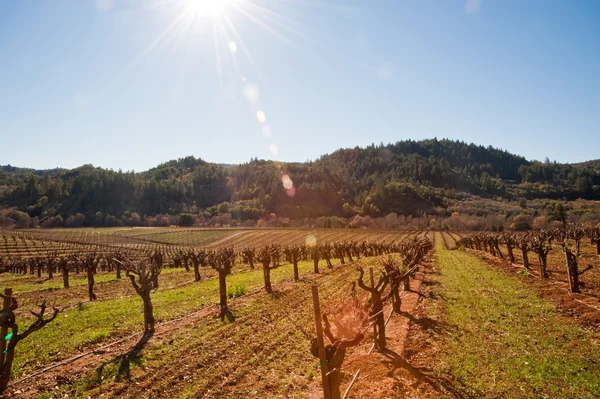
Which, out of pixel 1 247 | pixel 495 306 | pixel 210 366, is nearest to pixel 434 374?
pixel 210 366

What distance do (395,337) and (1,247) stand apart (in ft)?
354

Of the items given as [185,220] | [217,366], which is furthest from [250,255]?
[185,220]

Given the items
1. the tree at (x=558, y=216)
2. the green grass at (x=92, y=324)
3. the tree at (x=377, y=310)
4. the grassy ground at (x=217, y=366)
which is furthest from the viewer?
the tree at (x=558, y=216)

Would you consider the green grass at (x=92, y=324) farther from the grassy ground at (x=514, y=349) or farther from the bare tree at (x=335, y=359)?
the grassy ground at (x=514, y=349)

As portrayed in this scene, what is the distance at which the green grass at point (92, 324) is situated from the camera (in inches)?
597

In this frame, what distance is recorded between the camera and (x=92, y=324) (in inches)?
786

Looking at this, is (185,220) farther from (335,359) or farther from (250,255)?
(335,359)

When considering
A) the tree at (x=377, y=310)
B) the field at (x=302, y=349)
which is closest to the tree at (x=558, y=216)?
the field at (x=302, y=349)

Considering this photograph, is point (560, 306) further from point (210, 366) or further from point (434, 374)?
point (210, 366)

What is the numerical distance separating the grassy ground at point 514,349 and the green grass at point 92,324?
53.0 feet

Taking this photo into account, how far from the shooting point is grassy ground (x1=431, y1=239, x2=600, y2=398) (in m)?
11.2

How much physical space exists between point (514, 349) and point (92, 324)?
22.2m

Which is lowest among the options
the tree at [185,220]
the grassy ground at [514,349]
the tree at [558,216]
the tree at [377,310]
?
the tree at [558,216]

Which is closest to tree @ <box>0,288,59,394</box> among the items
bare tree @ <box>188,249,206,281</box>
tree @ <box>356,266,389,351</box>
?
tree @ <box>356,266,389,351</box>
